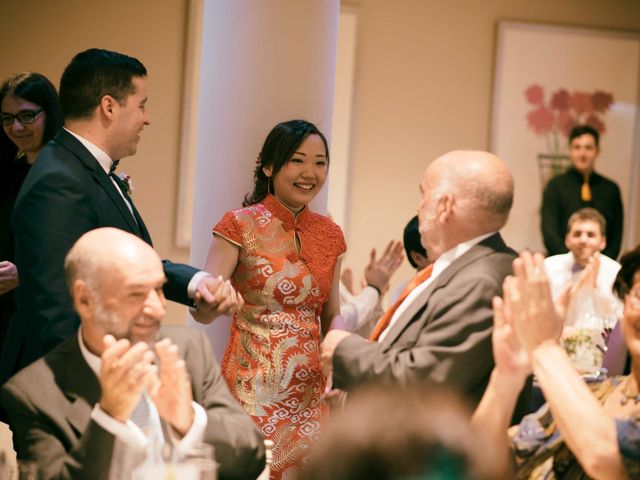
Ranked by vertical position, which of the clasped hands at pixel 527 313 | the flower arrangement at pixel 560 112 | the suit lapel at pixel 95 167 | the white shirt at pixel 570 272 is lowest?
the white shirt at pixel 570 272

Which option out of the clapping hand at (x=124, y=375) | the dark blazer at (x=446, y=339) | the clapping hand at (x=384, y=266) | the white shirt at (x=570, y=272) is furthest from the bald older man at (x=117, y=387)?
the white shirt at (x=570, y=272)

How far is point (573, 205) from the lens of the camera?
651cm

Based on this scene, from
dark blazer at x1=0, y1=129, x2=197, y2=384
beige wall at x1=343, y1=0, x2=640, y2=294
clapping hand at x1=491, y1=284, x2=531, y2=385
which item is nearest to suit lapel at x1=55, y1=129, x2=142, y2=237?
dark blazer at x1=0, y1=129, x2=197, y2=384

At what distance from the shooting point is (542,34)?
22.0 ft

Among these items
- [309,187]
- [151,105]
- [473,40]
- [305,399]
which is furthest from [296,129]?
[473,40]

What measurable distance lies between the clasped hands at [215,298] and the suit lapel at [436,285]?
0.44m

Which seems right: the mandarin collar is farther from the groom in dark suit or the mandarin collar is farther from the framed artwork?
the framed artwork

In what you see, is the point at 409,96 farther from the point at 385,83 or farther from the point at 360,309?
the point at 360,309

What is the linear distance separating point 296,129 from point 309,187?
0.68 feet

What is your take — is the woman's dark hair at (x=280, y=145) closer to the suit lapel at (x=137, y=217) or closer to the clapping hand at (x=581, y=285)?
the suit lapel at (x=137, y=217)

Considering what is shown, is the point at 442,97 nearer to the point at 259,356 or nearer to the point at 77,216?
the point at 259,356

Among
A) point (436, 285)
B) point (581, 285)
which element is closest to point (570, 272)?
point (581, 285)

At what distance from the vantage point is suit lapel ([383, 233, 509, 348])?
7.88 ft

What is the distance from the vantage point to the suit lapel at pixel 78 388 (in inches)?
77.4
